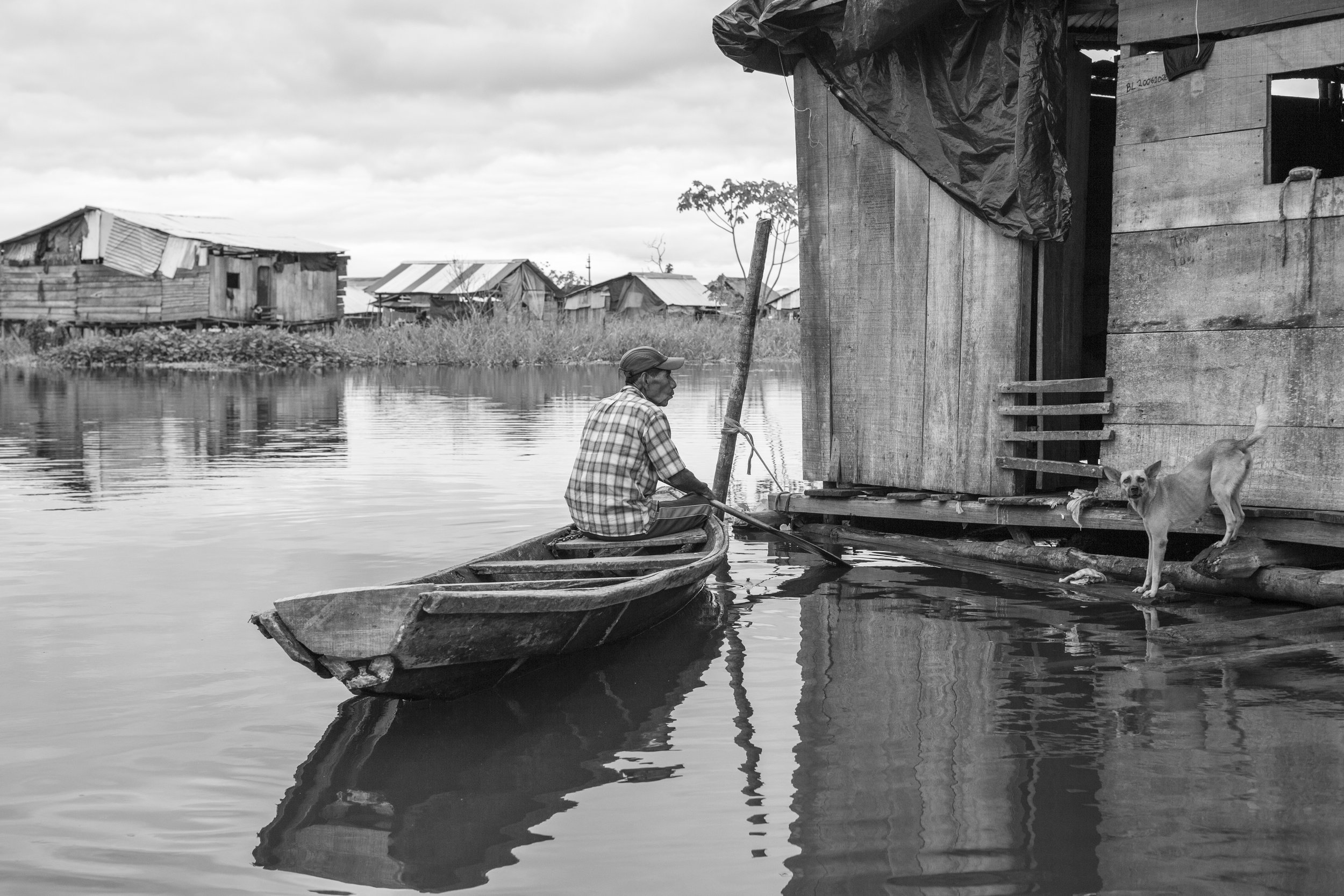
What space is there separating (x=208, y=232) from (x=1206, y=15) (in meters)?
39.2

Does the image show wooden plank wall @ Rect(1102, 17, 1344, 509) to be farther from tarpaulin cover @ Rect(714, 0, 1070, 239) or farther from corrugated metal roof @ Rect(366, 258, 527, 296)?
corrugated metal roof @ Rect(366, 258, 527, 296)

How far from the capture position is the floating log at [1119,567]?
6.75 metres

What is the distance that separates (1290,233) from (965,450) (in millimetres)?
2465

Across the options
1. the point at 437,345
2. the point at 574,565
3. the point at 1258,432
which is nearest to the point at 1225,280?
the point at 1258,432

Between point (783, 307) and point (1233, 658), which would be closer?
point (1233, 658)

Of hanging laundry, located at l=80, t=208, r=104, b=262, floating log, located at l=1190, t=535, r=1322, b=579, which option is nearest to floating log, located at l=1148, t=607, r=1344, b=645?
floating log, located at l=1190, t=535, r=1322, b=579

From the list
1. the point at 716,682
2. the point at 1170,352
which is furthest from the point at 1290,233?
the point at 716,682

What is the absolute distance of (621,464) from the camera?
292 inches

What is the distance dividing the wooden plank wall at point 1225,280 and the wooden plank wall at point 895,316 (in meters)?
0.82

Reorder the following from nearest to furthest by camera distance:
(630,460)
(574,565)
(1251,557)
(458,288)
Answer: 1. (574,565)
2. (1251,557)
3. (630,460)
4. (458,288)

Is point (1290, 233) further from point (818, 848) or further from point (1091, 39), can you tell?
point (818, 848)

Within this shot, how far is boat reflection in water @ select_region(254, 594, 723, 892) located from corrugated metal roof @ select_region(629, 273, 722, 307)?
53504 millimetres

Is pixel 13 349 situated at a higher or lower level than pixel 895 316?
higher

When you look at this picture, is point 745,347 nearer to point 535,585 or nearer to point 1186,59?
point 1186,59
